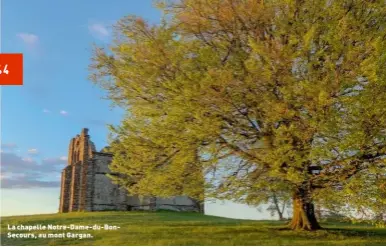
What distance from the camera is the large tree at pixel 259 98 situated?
15.8 meters

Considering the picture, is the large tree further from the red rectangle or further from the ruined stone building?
the ruined stone building

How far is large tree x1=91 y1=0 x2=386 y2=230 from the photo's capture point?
51.8ft

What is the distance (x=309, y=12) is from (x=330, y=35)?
80.1 inches

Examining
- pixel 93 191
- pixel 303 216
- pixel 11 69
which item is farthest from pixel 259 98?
pixel 93 191

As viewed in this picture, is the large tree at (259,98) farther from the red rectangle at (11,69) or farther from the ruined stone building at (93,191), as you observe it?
the ruined stone building at (93,191)

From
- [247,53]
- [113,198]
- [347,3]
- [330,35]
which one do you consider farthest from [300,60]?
[113,198]

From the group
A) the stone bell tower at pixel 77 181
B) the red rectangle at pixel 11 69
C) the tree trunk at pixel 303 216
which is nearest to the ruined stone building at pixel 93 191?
the stone bell tower at pixel 77 181

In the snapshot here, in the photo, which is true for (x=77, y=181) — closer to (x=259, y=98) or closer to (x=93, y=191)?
(x=93, y=191)

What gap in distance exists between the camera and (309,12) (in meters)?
17.9

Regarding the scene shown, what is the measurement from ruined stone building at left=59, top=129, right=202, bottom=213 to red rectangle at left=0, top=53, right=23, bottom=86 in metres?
25.3

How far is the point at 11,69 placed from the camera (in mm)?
15250

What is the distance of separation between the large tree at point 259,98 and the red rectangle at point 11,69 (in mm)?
4745

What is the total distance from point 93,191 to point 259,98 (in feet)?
87.0

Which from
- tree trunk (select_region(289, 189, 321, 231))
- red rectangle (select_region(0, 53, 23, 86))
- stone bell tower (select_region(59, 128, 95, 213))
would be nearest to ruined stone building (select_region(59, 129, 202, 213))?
stone bell tower (select_region(59, 128, 95, 213))
